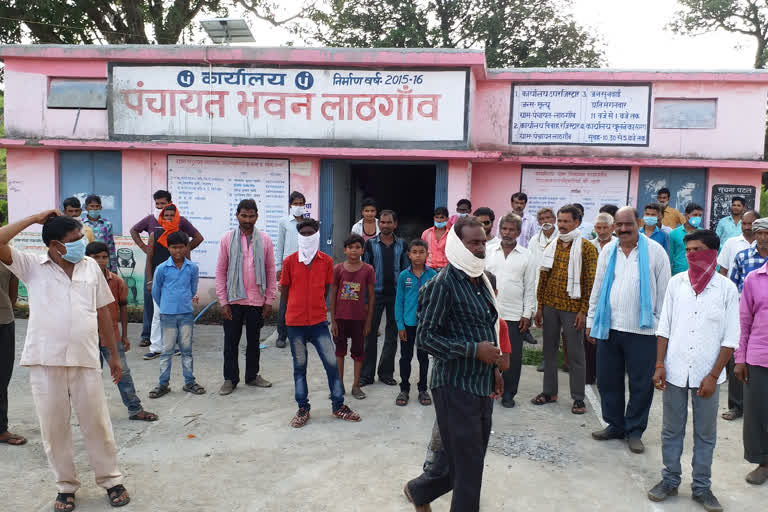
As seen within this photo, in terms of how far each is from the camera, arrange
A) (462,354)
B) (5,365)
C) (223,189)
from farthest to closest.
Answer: (223,189) → (5,365) → (462,354)

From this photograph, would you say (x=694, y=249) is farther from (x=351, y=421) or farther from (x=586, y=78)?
(x=586, y=78)

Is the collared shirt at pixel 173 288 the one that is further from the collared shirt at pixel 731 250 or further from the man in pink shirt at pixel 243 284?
the collared shirt at pixel 731 250

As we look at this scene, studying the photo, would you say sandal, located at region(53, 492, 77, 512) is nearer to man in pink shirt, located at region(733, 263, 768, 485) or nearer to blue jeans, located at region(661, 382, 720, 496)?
blue jeans, located at region(661, 382, 720, 496)

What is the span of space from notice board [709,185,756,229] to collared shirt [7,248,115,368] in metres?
9.45

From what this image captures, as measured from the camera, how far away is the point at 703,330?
4016mm

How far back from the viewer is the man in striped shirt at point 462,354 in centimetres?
Answer: 316

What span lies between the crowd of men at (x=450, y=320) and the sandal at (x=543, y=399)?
2 cm

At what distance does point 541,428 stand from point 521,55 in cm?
1902

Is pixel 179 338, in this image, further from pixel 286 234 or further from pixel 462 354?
pixel 462 354

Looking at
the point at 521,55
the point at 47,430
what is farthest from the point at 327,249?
the point at 521,55

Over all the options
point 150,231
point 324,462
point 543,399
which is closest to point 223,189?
point 150,231

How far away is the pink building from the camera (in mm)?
9664

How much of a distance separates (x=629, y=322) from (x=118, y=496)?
394 centimetres

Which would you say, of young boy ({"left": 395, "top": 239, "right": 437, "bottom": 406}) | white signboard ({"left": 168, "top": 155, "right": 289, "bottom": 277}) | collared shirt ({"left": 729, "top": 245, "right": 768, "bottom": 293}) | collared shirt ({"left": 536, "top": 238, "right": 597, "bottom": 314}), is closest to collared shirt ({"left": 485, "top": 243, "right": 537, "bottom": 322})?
collared shirt ({"left": 536, "top": 238, "right": 597, "bottom": 314})
